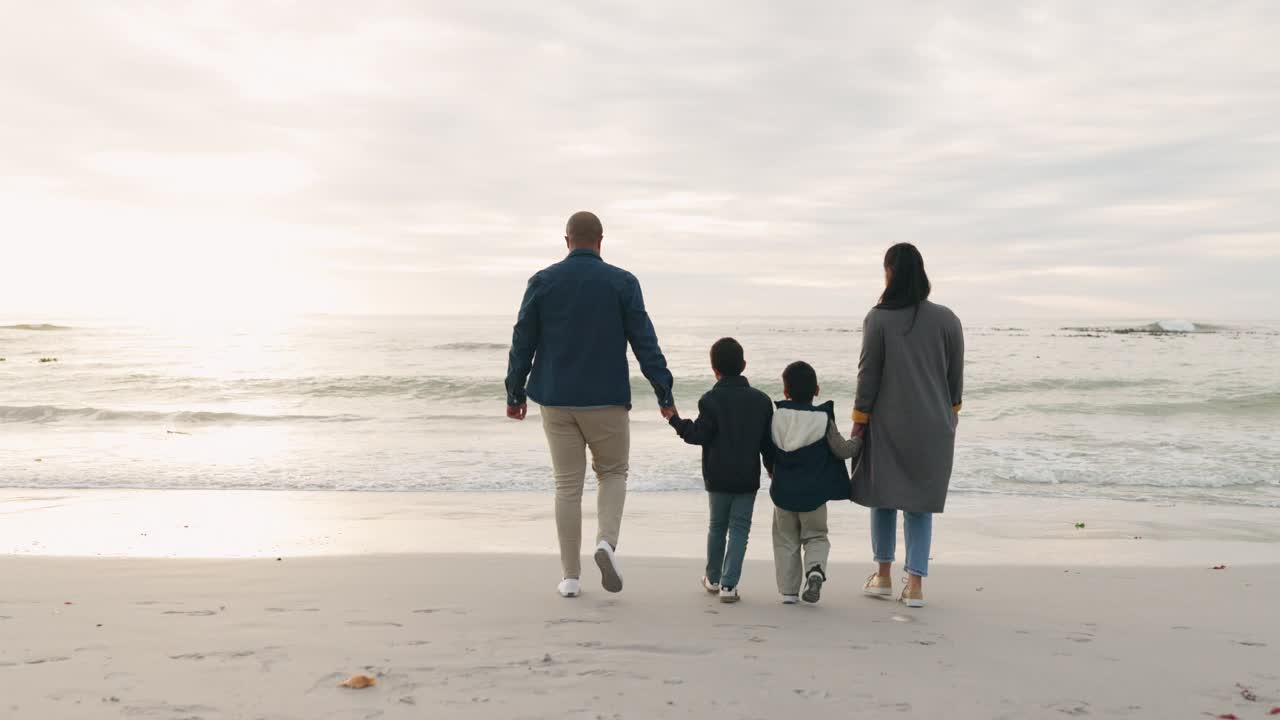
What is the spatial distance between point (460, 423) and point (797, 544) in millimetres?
12224

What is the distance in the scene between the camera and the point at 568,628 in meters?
3.78

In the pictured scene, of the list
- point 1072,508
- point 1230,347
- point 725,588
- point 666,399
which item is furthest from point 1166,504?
point 1230,347

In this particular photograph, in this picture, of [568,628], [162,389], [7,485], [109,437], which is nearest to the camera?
[568,628]

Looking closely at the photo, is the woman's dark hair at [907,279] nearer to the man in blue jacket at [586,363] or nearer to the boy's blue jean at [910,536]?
the boy's blue jean at [910,536]

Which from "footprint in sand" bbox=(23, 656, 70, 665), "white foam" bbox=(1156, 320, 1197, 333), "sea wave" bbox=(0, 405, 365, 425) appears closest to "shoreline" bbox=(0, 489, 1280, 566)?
"footprint in sand" bbox=(23, 656, 70, 665)

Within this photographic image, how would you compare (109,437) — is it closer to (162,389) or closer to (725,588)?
(162,389)

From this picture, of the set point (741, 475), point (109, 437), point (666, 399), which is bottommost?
point (109, 437)

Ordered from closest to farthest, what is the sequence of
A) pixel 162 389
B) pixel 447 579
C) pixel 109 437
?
1. pixel 447 579
2. pixel 109 437
3. pixel 162 389

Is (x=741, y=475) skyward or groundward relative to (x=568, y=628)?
skyward

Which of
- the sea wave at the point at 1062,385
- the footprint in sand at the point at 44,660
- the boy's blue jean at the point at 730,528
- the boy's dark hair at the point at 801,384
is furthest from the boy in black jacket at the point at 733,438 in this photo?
the sea wave at the point at 1062,385

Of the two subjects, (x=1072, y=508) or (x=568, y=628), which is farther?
(x=1072, y=508)

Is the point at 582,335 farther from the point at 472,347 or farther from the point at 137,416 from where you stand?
the point at 472,347

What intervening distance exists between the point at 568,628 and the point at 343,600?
1.23 metres

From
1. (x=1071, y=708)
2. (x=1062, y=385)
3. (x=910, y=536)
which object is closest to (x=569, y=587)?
(x=910, y=536)
